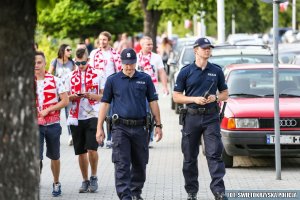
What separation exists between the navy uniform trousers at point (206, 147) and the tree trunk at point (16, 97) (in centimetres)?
506

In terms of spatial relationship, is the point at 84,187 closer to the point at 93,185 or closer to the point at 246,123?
the point at 93,185

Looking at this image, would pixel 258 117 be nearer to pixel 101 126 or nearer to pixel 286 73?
pixel 286 73

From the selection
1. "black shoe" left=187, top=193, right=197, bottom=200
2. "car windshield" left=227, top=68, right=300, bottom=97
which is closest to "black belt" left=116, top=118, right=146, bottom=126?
"black shoe" left=187, top=193, right=197, bottom=200

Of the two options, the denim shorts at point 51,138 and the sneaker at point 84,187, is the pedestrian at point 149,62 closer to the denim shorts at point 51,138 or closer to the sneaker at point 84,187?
the sneaker at point 84,187

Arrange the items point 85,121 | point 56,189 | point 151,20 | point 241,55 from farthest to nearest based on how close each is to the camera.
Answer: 1. point 151,20
2. point 241,55
3. point 85,121
4. point 56,189

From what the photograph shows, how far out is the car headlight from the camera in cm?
1359

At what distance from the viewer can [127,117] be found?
10.6 m

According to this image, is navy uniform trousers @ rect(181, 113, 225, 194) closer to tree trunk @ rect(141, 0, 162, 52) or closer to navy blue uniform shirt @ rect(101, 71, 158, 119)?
navy blue uniform shirt @ rect(101, 71, 158, 119)

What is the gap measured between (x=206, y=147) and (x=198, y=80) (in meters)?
0.73

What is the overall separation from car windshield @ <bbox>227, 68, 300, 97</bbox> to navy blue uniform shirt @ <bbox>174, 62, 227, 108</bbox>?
146 inches

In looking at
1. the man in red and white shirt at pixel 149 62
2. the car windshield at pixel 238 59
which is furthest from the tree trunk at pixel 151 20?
the man in red and white shirt at pixel 149 62

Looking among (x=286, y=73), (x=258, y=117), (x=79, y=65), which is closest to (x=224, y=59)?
(x=286, y=73)

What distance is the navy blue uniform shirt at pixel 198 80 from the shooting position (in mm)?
11094

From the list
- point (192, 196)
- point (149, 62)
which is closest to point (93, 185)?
point (192, 196)
